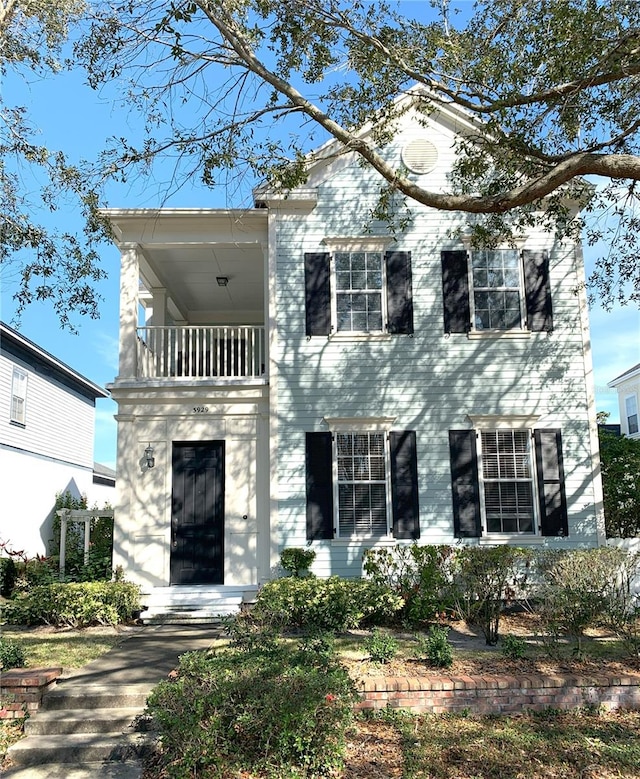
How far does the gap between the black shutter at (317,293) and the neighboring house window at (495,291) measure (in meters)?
2.07

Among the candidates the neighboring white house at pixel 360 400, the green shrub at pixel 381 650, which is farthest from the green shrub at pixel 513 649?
the neighboring white house at pixel 360 400

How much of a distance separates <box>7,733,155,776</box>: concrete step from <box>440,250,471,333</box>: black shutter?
27.1ft

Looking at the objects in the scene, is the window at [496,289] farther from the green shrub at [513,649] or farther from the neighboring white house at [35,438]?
the neighboring white house at [35,438]

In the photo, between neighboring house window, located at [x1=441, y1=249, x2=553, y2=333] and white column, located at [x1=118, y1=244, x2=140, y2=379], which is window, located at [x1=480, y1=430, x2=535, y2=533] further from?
white column, located at [x1=118, y1=244, x2=140, y2=379]

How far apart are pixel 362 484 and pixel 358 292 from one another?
3.37 metres

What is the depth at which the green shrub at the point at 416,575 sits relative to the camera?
9.32m

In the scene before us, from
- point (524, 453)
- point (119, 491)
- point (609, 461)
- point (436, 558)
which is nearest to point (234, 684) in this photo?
point (436, 558)

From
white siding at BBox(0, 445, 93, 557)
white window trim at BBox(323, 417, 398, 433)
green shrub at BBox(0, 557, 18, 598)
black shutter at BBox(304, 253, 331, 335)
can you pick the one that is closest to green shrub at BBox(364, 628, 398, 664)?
white window trim at BBox(323, 417, 398, 433)

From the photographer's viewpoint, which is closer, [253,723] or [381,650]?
[253,723]

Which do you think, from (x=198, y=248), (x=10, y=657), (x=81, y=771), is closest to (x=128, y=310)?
(x=198, y=248)

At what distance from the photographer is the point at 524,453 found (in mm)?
11477

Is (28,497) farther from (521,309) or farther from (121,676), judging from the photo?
(521,309)

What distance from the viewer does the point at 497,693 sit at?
6379mm

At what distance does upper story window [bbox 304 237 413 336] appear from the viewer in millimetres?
11719
